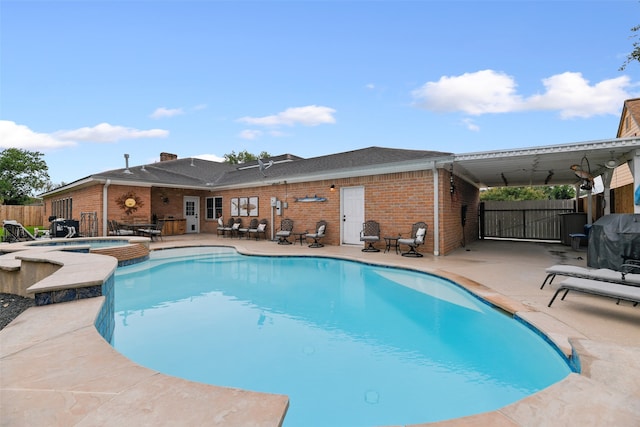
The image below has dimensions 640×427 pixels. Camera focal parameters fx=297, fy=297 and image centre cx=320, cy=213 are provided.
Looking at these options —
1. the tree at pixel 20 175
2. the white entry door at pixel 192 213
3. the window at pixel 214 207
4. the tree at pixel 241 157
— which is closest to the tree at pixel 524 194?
the window at pixel 214 207

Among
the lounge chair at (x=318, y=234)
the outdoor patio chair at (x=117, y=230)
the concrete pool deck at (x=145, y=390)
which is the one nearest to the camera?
the concrete pool deck at (x=145, y=390)

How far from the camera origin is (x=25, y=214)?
2208cm

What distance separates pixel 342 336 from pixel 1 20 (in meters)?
4.54

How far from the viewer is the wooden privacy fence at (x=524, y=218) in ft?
43.0

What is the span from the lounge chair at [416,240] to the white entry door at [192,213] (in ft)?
38.6

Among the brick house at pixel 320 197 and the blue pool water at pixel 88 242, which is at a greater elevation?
the brick house at pixel 320 197

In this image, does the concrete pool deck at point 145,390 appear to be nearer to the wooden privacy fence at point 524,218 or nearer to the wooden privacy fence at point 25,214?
the wooden privacy fence at point 524,218

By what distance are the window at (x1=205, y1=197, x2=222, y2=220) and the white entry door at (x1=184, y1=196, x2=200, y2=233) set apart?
23.8 inches

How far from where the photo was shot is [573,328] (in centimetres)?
313

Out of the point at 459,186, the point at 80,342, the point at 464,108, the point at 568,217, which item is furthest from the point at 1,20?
the point at 464,108

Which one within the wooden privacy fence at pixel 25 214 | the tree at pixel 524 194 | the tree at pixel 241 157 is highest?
the tree at pixel 241 157

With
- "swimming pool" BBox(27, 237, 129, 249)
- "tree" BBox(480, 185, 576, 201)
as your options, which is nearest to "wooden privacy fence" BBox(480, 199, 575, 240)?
"swimming pool" BBox(27, 237, 129, 249)

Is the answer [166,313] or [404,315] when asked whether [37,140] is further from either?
[404,315]

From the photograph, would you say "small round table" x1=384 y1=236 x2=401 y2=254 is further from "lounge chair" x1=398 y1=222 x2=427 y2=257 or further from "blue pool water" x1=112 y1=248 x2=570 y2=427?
"blue pool water" x1=112 y1=248 x2=570 y2=427
